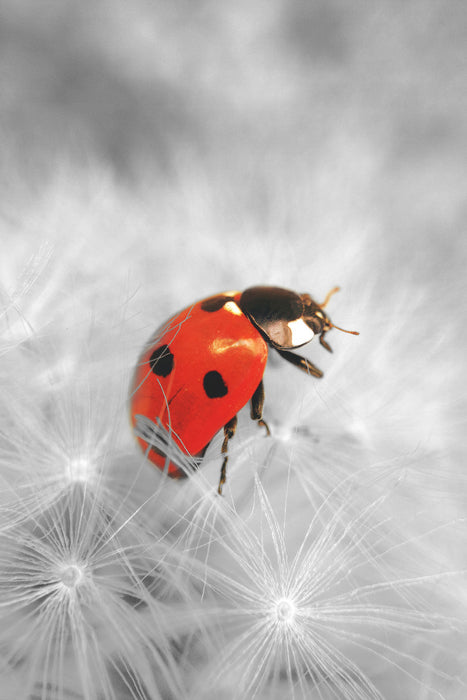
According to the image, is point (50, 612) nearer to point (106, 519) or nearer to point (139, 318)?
point (106, 519)

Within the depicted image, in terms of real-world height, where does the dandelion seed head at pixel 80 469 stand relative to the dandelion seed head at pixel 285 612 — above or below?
above

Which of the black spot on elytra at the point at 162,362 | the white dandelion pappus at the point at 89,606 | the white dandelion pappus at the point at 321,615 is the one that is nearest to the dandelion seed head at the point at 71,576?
the white dandelion pappus at the point at 89,606

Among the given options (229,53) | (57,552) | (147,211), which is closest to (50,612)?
(57,552)

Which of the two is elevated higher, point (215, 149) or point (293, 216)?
point (215, 149)

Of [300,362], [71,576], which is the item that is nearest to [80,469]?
[71,576]

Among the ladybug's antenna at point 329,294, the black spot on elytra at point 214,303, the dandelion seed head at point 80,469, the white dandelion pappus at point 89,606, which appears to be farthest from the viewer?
the ladybug's antenna at point 329,294

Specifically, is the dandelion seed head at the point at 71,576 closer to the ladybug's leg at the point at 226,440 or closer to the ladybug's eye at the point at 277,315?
the ladybug's leg at the point at 226,440

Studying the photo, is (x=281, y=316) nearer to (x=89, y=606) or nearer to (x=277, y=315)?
(x=277, y=315)
